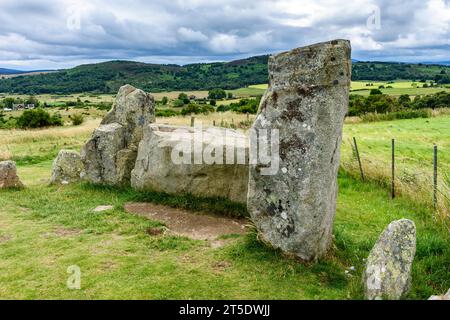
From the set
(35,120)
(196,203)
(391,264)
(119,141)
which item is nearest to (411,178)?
(196,203)

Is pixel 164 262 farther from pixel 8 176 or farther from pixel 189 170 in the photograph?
pixel 8 176

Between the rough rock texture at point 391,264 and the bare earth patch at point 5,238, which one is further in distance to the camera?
the bare earth patch at point 5,238

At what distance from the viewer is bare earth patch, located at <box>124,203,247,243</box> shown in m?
10.3

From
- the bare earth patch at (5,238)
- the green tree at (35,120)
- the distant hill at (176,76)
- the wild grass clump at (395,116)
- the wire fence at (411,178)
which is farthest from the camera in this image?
the distant hill at (176,76)

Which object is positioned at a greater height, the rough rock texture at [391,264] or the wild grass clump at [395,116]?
the wild grass clump at [395,116]

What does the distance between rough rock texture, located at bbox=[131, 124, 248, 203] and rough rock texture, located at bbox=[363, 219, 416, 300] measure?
5050 millimetres

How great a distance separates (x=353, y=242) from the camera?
9.99 m

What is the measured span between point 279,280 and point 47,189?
975 cm

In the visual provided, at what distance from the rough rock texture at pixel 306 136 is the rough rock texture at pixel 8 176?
987 cm

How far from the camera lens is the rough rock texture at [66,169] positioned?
15430mm

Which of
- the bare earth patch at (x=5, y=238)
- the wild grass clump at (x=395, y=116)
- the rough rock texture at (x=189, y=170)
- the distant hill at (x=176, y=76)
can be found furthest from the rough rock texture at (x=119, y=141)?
the distant hill at (x=176, y=76)

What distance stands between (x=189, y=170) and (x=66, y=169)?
570 cm

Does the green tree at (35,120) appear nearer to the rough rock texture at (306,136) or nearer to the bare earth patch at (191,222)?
the bare earth patch at (191,222)

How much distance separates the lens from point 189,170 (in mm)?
12109
